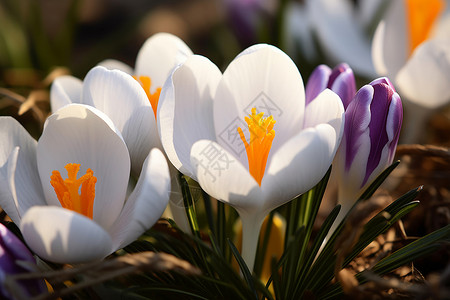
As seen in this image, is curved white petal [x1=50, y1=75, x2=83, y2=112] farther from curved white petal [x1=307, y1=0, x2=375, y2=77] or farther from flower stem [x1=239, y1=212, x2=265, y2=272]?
curved white petal [x1=307, y1=0, x2=375, y2=77]

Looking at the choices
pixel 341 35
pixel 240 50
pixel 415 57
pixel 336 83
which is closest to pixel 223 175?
pixel 336 83

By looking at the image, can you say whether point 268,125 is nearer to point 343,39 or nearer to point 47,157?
point 47,157

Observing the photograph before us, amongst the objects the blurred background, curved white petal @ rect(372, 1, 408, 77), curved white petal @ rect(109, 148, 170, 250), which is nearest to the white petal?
the blurred background

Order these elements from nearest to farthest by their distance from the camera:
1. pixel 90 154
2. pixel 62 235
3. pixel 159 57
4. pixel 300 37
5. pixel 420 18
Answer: pixel 62 235, pixel 90 154, pixel 159 57, pixel 420 18, pixel 300 37

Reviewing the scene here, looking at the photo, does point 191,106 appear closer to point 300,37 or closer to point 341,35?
point 341,35

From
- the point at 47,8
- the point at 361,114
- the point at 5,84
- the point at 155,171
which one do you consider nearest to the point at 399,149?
the point at 361,114

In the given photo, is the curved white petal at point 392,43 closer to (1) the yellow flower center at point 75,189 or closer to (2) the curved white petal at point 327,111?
(2) the curved white petal at point 327,111
